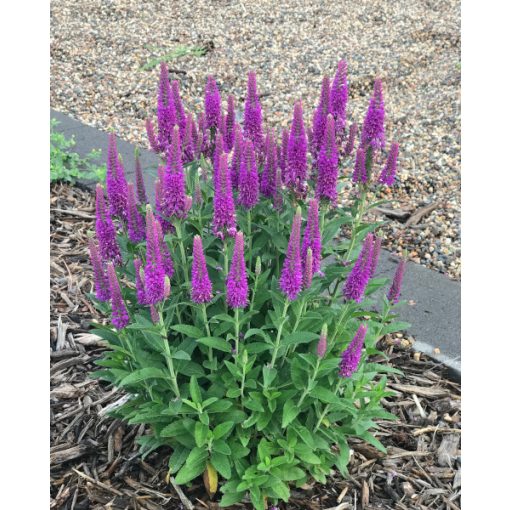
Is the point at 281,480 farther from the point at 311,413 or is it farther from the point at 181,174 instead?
the point at 181,174

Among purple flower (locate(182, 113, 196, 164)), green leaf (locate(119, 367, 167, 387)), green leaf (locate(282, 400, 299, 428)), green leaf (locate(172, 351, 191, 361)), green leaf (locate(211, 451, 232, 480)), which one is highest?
purple flower (locate(182, 113, 196, 164))

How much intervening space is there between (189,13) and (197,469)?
9.08 m

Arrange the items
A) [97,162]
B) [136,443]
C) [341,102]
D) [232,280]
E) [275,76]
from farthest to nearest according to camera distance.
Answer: [275,76] < [97,162] < [136,443] < [341,102] < [232,280]

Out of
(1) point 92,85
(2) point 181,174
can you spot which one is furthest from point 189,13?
(2) point 181,174

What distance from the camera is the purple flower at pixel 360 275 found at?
2588mm

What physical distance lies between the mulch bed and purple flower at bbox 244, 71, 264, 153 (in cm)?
171

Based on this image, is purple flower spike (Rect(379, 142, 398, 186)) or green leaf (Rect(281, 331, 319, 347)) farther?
purple flower spike (Rect(379, 142, 398, 186))

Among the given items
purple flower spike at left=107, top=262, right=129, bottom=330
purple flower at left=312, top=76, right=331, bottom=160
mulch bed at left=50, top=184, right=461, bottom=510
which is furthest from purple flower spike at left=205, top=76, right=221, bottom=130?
mulch bed at left=50, top=184, right=461, bottom=510

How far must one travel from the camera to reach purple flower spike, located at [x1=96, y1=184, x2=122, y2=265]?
2.69 meters

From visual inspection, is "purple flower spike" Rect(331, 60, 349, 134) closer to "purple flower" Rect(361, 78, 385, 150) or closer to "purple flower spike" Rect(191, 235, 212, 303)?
"purple flower" Rect(361, 78, 385, 150)

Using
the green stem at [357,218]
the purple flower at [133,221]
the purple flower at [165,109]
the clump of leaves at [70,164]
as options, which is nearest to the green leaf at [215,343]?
the purple flower at [133,221]

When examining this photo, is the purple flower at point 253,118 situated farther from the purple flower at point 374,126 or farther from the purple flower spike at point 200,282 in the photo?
the purple flower spike at point 200,282

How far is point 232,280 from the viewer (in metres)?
2.49

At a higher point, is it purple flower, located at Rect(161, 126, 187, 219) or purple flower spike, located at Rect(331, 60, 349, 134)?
purple flower spike, located at Rect(331, 60, 349, 134)
